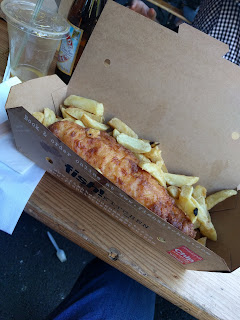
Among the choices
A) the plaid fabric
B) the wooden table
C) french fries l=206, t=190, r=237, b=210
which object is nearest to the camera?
the wooden table

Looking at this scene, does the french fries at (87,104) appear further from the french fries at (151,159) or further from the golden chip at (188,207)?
the golden chip at (188,207)

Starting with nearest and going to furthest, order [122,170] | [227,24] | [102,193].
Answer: [102,193] → [122,170] → [227,24]

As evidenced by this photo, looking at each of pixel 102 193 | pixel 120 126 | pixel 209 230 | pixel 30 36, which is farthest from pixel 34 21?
pixel 209 230

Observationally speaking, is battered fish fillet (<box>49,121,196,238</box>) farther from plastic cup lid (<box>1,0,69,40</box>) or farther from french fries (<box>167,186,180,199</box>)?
plastic cup lid (<box>1,0,69,40</box>)

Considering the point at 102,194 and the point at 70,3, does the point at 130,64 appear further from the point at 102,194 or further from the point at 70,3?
the point at 102,194

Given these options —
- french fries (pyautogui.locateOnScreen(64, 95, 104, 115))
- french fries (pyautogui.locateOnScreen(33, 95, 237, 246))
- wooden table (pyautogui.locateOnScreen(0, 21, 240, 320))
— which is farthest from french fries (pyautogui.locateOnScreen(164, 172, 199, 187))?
french fries (pyautogui.locateOnScreen(64, 95, 104, 115))

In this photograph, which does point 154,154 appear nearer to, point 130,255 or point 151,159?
point 151,159

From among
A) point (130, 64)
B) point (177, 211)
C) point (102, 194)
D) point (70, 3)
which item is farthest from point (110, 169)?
point (70, 3)
